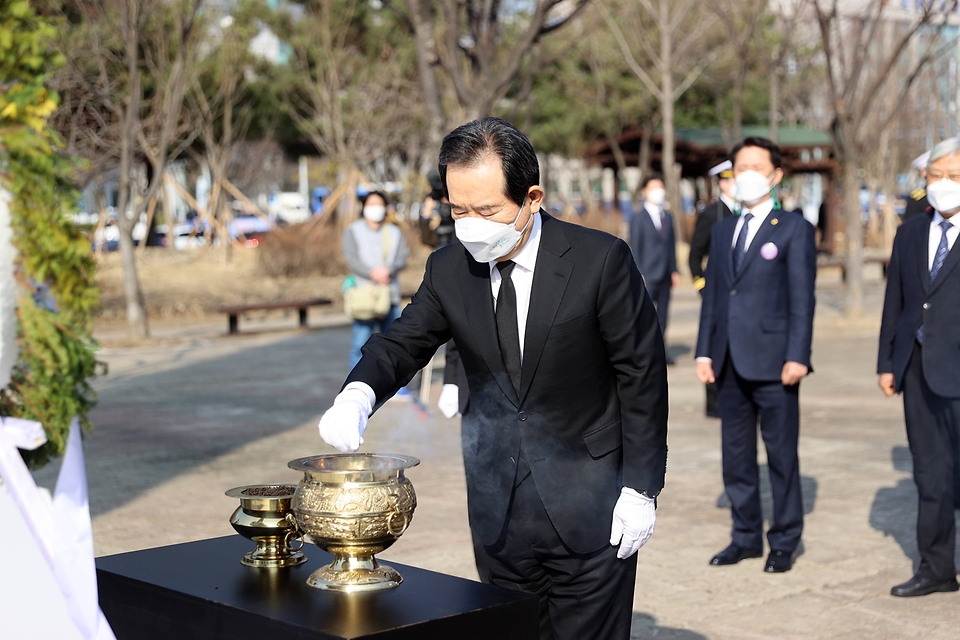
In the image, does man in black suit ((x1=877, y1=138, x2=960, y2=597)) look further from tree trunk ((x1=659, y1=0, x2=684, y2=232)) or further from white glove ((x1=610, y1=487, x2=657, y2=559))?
tree trunk ((x1=659, y1=0, x2=684, y2=232))

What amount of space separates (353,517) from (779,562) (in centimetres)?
339

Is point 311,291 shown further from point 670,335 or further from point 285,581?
point 285,581

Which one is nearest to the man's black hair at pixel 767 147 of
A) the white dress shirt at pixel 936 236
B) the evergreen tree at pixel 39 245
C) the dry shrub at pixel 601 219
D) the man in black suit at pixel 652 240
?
the white dress shirt at pixel 936 236

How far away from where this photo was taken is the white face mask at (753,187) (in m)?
5.87

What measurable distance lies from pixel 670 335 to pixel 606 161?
21.0 metres

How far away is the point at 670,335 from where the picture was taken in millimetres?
15398

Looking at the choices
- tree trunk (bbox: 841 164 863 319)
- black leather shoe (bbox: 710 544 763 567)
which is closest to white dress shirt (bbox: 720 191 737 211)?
black leather shoe (bbox: 710 544 763 567)

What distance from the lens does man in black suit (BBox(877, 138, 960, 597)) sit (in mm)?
5164

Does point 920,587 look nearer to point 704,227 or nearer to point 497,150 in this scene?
point 497,150

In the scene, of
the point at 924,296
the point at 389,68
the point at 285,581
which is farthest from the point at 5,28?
the point at 389,68

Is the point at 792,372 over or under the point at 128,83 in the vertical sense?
under

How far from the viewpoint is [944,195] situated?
17.0 feet

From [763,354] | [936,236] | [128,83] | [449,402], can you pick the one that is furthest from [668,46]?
[449,402]

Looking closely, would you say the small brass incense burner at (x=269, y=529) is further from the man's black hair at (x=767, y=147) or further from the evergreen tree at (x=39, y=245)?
the man's black hair at (x=767, y=147)
